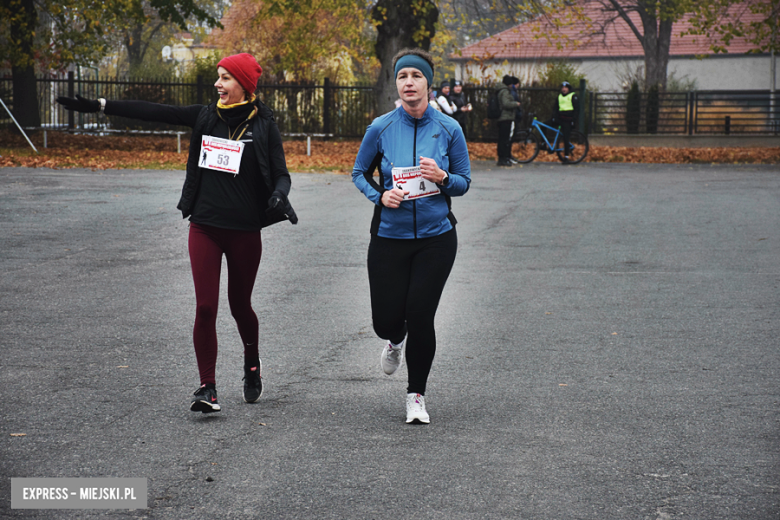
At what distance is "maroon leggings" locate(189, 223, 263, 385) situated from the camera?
4.90 m

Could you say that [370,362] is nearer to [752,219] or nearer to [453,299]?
[453,299]

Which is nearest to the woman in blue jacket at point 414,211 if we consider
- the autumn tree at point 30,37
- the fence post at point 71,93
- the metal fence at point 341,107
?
the autumn tree at point 30,37

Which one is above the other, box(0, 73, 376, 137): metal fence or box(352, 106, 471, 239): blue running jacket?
box(0, 73, 376, 137): metal fence

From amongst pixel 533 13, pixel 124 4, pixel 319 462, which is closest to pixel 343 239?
pixel 319 462

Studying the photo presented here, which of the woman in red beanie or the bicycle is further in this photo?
the bicycle

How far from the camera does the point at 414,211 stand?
4832 millimetres

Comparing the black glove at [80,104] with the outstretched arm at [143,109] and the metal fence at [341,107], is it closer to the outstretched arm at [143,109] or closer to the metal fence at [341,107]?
the outstretched arm at [143,109]

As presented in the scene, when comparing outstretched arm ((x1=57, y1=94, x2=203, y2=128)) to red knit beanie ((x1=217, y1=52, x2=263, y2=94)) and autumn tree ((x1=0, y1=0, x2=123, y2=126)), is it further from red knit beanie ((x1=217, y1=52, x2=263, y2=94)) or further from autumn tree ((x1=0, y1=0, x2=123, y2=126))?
autumn tree ((x1=0, y1=0, x2=123, y2=126))

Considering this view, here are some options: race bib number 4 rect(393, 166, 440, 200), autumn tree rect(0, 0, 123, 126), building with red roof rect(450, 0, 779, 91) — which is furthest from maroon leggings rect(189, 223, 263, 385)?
building with red roof rect(450, 0, 779, 91)

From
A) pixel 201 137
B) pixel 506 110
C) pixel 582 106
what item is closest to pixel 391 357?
pixel 201 137

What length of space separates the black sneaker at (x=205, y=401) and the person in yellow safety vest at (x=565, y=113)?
63.9 ft

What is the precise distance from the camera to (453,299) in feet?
26.8

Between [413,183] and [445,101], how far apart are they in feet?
60.7

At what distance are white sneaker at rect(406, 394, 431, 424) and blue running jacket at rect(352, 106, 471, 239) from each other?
835 millimetres
